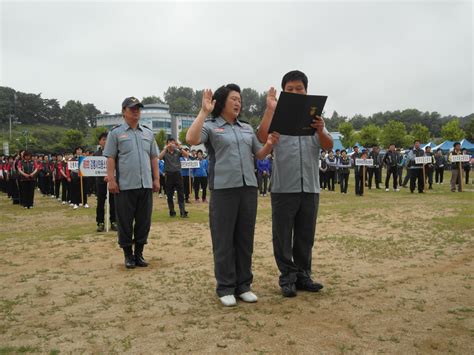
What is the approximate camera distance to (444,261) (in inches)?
216

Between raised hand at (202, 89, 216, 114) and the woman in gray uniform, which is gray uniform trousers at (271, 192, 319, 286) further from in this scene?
raised hand at (202, 89, 216, 114)

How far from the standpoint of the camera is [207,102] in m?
3.92

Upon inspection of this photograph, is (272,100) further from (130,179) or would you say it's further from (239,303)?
(130,179)

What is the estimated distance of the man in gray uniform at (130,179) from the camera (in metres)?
5.61

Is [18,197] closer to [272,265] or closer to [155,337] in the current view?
[272,265]

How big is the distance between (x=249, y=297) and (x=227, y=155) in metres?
1.42

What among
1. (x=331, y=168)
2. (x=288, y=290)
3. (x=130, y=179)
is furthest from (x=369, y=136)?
(x=288, y=290)

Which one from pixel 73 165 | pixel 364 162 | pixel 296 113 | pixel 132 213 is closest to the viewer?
pixel 296 113

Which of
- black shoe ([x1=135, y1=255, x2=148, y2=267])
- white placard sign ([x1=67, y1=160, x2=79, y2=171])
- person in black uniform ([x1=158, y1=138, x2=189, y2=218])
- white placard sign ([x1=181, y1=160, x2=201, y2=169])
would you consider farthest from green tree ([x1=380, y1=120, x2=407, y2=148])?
black shoe ([x1=135, y1=255, x2=148, y2=267])

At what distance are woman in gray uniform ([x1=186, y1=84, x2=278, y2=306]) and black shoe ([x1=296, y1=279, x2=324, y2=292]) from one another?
1.95 ft

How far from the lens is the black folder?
3746 mm

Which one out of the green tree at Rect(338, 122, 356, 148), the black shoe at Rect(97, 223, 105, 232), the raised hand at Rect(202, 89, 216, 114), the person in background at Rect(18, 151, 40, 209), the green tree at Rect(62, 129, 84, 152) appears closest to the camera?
the raised hand at Rect(202, 89, 216, 114)

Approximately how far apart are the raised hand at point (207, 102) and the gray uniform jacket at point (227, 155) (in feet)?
0.73

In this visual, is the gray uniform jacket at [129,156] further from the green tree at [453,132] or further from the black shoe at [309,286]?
the green tree at [453,132]
